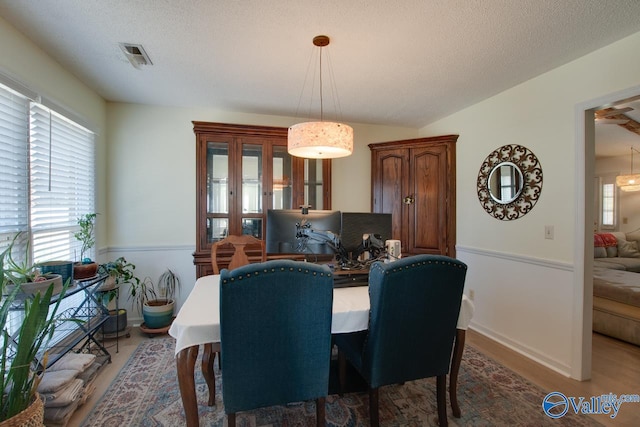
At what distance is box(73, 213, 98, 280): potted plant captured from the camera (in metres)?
2.15

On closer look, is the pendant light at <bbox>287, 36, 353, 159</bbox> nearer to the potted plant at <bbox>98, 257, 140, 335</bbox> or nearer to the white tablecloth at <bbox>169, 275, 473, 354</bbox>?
the white tablecloth at <bbox>169, 275, 473, 354</bbox>

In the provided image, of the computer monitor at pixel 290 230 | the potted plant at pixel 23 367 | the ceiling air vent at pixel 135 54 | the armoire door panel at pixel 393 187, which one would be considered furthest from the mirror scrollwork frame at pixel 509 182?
the potted plant at pixel 23 367

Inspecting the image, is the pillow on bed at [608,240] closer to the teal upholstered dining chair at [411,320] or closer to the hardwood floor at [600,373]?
the hardwood floor at [600,373]

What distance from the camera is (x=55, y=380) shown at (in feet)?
5.65

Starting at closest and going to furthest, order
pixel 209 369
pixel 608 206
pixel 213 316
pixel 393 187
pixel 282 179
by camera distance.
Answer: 1. pixel 213 316
2. pixel 209 369
3. pixel 282 179
4. pixel 393 187
5. pixel 608 206

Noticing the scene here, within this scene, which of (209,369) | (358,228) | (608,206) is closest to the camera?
(209,369)

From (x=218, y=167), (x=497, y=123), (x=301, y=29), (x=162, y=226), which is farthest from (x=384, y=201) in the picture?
(x=162, y=226)

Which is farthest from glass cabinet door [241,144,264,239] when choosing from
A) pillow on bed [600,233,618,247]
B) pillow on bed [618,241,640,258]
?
pillow on bed [618,241,640,258]

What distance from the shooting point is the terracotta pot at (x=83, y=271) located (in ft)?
7.03

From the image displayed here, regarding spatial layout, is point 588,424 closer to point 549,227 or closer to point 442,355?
point 442,355
